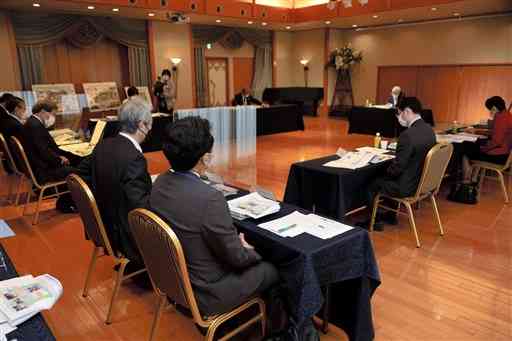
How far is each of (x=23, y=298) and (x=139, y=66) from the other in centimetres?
939

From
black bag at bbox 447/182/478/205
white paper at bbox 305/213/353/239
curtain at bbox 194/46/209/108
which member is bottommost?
black bag at bbox 447/182/478/205

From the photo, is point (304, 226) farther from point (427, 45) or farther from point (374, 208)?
point (427, 45)

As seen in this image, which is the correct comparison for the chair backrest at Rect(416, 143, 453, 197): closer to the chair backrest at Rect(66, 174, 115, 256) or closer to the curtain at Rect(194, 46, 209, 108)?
the chair backrest at Rect(66, 174, 115, 256)

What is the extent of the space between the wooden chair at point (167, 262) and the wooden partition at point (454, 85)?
1010 centimetres

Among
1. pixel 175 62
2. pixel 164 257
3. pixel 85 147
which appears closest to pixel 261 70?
pixel 175 62

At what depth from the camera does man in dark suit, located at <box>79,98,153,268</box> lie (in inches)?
83.9

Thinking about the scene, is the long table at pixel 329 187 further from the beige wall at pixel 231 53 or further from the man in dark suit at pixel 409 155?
the beige wall at pixel 231 53

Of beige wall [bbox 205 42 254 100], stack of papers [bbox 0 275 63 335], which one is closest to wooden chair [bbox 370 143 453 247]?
stack of papers [bbox 0 275 63 335]

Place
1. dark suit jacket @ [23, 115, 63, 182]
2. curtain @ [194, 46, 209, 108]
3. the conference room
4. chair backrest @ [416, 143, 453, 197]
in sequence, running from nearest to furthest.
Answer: the conference room, chair backrest @ [416, 143, 453, 197], dark suit jacket @ [23, 115, 63, 182], curtain @ [194, 46, 209, 108]

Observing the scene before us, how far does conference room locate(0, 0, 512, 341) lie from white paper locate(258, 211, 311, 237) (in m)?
0.01

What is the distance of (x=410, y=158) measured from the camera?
3148 millimetres

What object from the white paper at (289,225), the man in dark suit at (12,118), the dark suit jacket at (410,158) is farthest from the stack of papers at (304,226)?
the man in dark suit at (12,118)

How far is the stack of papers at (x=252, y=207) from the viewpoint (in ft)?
6.55

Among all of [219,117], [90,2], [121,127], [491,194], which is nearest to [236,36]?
[90,2]
